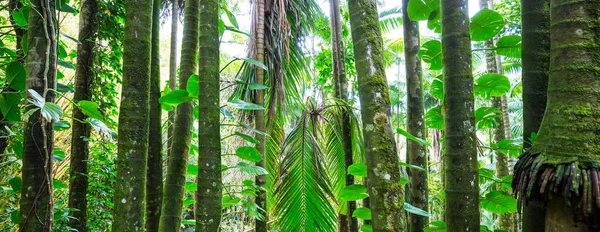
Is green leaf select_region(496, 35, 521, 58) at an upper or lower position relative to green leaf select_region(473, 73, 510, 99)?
upper

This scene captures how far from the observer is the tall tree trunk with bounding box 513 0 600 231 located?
4.12ft

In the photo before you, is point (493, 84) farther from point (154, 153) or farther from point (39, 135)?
point (39, 135)

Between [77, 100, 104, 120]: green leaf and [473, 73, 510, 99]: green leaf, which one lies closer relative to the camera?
[77, 100, 104, 120]: green leaf

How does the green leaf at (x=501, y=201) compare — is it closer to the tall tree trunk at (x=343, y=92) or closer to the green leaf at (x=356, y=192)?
the green leaf at (x=356, y=192)

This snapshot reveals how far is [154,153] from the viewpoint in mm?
2330

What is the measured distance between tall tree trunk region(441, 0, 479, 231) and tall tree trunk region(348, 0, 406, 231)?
0.34m

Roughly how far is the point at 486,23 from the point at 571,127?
1.25 m

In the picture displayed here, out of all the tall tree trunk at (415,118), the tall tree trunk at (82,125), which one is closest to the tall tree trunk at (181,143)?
the tall tree trunk at (415,118)

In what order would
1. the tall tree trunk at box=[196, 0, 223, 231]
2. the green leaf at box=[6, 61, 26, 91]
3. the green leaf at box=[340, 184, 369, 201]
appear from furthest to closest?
the green leaf at box=[340, 184, 369, 201], the green leaf at box=[6, 61, 26, 91], the tall tree trunk at box=[196, 0, 223, 231]

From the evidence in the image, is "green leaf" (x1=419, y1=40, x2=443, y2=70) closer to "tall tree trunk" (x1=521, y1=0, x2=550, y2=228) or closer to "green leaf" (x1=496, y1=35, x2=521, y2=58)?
"green leaf" (x1=496, y1=35, x2=521, y2=58)

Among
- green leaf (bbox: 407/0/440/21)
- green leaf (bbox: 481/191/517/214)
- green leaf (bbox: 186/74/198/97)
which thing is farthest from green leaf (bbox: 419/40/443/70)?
green leaf (bbox: 186/74/198/97)

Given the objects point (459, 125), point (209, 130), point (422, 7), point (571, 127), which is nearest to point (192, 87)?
point (209, 130)

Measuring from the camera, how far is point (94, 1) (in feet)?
14.2

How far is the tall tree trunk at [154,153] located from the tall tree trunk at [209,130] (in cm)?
55
